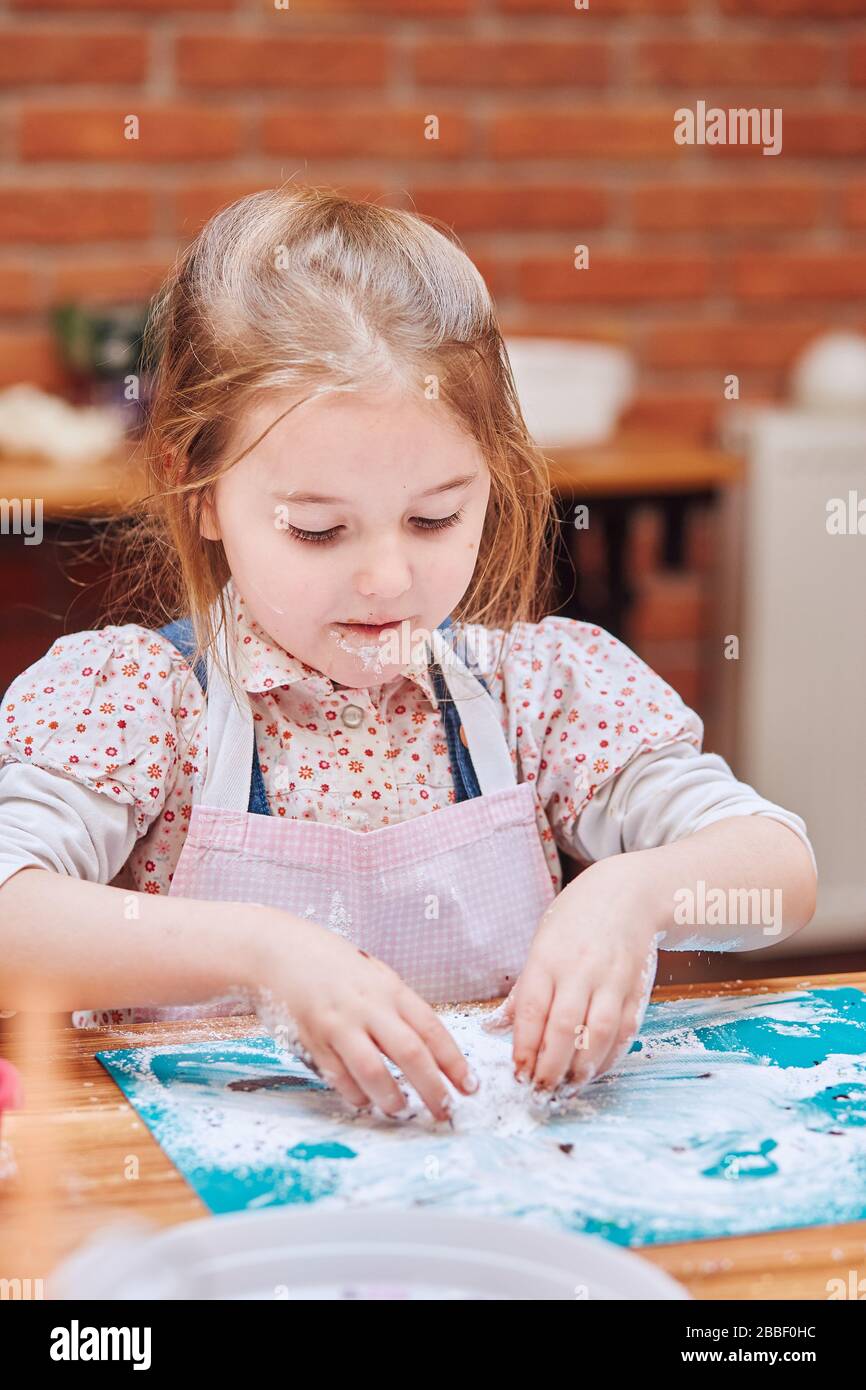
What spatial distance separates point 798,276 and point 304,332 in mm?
1929

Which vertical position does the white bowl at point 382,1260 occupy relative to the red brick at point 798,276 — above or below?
below

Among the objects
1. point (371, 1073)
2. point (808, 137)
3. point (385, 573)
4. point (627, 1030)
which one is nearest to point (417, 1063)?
point (371, 1073)

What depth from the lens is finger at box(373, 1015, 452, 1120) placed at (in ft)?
2.17

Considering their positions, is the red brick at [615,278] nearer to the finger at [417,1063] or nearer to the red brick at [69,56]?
the red brick at [69,56]

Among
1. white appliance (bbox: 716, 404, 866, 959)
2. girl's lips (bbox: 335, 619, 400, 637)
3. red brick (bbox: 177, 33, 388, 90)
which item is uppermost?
red brick (bbox: 177, 33, 388, 90)

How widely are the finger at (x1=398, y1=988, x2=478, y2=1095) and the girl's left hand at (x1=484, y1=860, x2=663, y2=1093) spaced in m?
0.04

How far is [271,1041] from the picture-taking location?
0.76 m

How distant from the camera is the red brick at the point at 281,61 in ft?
7.60

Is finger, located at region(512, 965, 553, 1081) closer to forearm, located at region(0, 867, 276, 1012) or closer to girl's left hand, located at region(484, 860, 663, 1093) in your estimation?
girl's left hand, located at region(484, 860, 663, 1093)

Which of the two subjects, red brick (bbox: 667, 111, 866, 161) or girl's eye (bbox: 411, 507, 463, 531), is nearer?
girl's eye (bbox: 411, 507, 463, 531)

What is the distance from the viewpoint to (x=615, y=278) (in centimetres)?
254

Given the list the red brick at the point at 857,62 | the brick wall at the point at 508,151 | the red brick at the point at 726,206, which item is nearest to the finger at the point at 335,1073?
the brick wall at the point at 508,151

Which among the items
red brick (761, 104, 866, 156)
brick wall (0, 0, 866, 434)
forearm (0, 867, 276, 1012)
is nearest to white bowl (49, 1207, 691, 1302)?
forearm (0, 867, 276, 1012)

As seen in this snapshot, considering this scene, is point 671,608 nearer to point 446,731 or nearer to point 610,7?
point 610,7
